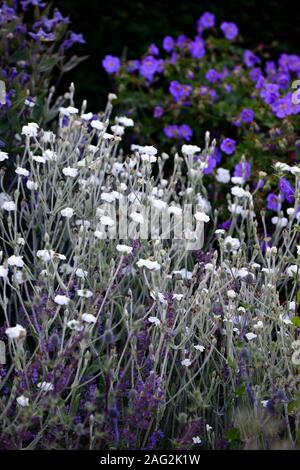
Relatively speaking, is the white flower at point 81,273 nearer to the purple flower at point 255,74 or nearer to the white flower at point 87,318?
the white flower at point 87,318

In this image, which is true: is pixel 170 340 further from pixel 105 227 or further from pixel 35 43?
pixel 35 43

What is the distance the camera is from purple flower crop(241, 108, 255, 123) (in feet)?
12.8

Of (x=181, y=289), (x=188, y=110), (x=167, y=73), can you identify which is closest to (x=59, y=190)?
(x=181, y=289)

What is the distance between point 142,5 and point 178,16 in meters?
0.32

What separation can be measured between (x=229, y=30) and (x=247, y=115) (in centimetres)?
107

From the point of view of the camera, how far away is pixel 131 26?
555 centimetres

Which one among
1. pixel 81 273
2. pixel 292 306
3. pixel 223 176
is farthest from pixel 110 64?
pixel 292 306

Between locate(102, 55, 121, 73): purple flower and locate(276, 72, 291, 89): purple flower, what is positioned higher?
locate(102, 55, 121, 73): purple flower

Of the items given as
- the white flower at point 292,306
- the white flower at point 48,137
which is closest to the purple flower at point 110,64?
Result: the white flower at point 48,137

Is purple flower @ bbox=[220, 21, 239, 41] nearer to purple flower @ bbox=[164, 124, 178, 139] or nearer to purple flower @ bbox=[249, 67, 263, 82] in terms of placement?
purple flower @ bbox=[249, 67, 263, 82]

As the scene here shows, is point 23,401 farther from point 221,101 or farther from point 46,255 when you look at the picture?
point 221,101

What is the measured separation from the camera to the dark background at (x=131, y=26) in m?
5.43

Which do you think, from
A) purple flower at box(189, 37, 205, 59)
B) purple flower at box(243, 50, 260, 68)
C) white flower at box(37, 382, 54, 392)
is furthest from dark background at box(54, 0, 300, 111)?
white flower at box(37, 382, 54, 392)

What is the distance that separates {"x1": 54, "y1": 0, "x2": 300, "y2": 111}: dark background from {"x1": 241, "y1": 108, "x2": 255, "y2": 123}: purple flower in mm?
1440
